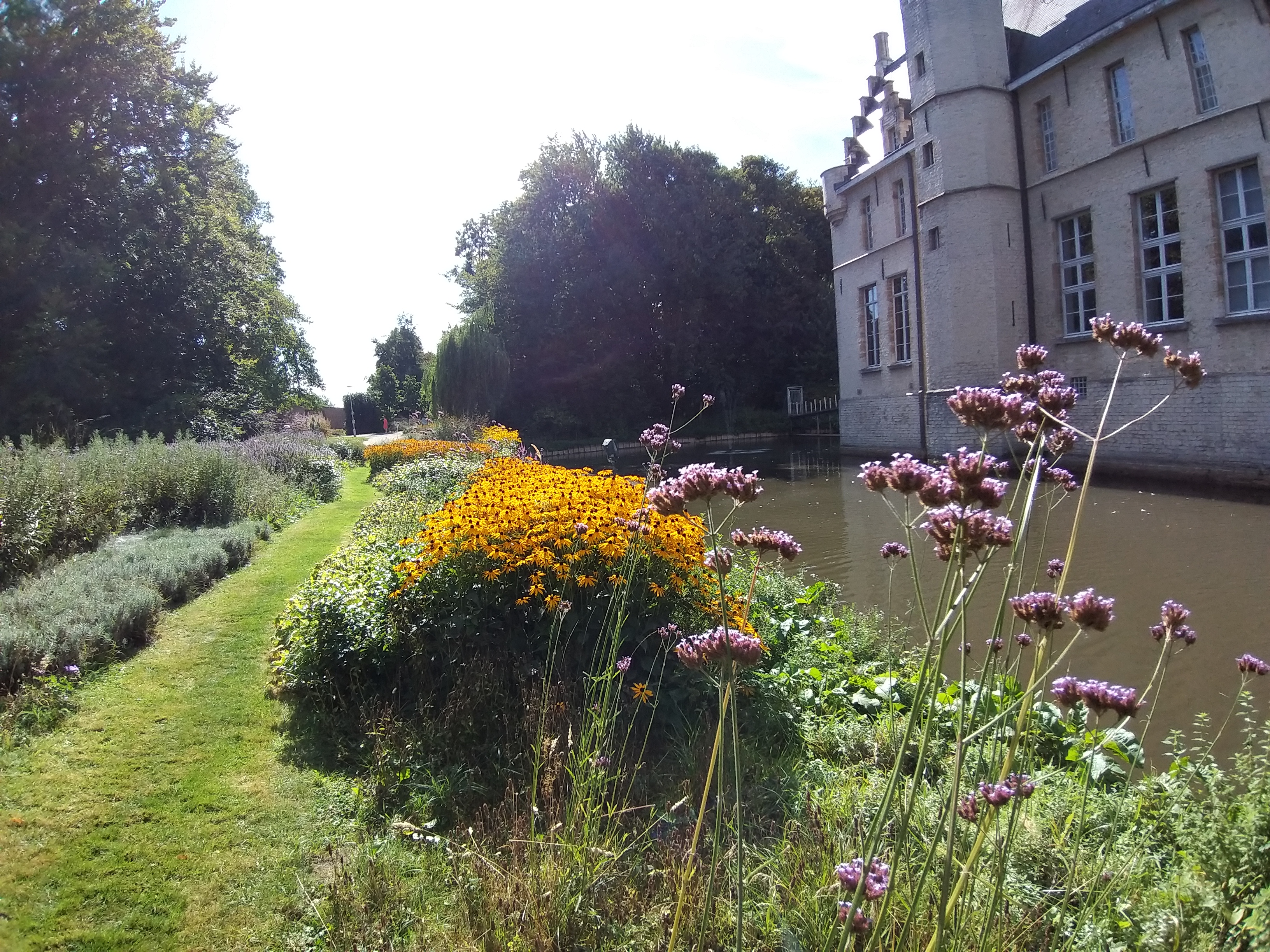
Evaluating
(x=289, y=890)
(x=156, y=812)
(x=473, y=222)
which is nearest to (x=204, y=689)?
(x=156, y=812)

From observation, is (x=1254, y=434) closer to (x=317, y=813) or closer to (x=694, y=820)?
(x=694, y=820)

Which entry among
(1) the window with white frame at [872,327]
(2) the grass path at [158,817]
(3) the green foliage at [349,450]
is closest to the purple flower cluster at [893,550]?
(2) the grass path at [158,817]

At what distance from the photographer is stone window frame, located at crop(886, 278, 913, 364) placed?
22.1 meters

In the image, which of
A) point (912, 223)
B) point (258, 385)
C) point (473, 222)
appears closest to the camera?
point (912, 223)

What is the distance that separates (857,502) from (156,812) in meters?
12.0

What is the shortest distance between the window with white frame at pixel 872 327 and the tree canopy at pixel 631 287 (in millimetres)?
8853

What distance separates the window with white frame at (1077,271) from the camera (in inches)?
668

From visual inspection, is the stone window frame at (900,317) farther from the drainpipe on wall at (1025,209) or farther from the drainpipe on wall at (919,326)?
the drainpipe on wall at (1025,209)

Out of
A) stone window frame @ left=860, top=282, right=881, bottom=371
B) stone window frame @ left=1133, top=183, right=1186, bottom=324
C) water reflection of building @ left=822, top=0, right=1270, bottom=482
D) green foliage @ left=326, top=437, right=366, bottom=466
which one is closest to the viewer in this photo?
water reflection of building @ left=822, top=0, right=1270, bottom=482

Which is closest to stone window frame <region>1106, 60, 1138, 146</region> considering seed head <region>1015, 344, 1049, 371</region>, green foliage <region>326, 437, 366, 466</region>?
seed head <region>1015, 344, 1049, 371</region>

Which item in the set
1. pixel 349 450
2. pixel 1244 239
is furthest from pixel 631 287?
pixel 1244 239

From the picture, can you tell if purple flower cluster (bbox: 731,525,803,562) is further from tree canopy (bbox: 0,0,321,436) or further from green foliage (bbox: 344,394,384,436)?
green foliage (bbox: 344,394,384,436)

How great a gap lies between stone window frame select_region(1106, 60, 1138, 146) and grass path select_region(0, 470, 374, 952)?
1861 cm

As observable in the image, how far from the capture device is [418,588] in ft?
14.5
